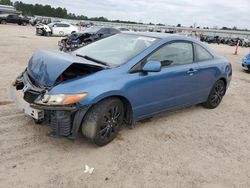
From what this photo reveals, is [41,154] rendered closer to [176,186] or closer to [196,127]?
[176,186]

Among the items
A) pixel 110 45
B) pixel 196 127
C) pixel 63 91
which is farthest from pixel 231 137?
pixel 63 91

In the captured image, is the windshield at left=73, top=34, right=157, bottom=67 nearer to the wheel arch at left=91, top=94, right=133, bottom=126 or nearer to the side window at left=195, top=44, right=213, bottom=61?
the wheel arch at left=91, top=94, right=133, bottom=126

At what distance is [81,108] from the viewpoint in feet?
11.9

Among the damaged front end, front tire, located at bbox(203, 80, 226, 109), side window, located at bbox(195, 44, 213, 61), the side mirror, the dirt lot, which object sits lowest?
the dirt lot

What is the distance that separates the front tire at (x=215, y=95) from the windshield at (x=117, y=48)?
6.80ft

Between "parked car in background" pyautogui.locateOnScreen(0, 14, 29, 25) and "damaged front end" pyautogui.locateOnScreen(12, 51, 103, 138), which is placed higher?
"damaged front end" pyautogui.locateOnScreen(12, 51, 103, 138)

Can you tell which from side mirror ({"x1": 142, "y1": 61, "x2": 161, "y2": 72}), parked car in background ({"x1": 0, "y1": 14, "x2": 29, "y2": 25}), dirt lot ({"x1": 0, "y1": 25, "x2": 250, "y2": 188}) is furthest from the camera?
parked car in background ({"x1": 0, "y1": 14, "x2": 29, "y2": 25})

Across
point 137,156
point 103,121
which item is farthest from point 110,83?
point 137,156

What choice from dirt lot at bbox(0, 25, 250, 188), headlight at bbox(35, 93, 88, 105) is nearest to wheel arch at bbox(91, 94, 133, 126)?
dirt lot at bbox(0, 25, 250, 188)

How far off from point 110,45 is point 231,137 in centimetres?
261

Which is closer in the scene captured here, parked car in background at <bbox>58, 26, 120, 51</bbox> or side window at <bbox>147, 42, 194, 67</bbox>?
side window at <bbox>147, 42, 194, 67</bbox>

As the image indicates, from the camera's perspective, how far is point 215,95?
20.2 feet

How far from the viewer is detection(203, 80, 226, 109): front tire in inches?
238

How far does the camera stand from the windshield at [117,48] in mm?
4422
